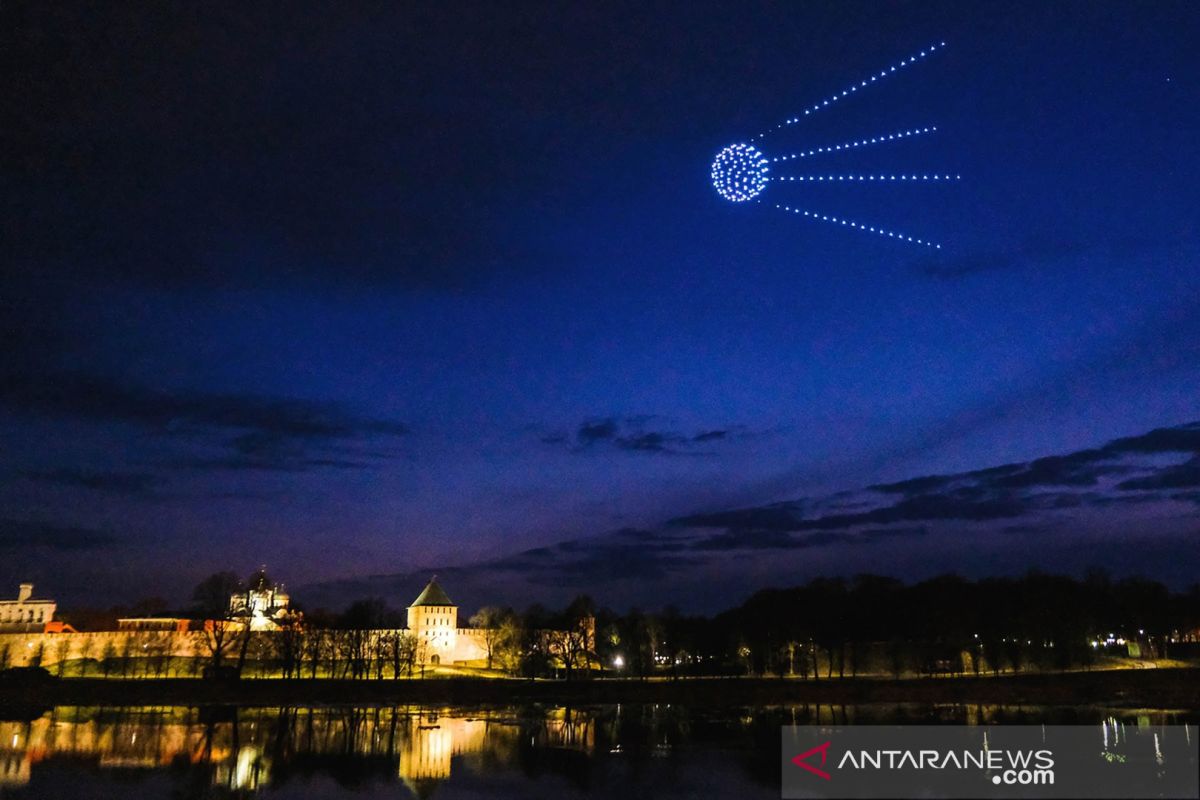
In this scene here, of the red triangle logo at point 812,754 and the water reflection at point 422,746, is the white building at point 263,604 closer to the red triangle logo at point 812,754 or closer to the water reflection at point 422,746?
the water reflection at point 422,746

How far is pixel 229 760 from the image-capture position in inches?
1326

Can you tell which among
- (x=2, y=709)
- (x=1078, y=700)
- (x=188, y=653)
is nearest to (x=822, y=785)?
(x=1078, y=700)

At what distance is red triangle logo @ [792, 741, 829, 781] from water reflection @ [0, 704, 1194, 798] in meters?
1.13

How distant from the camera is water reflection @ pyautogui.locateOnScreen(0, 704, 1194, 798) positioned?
28900mm

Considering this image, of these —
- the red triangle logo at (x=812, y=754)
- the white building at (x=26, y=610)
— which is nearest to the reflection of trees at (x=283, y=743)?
the red triangle logo at (x=812, y=754)

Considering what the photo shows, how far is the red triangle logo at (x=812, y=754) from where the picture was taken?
92.0ft

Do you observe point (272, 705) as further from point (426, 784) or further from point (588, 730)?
point (426, 784)

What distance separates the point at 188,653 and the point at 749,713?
75.4m

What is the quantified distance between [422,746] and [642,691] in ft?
114

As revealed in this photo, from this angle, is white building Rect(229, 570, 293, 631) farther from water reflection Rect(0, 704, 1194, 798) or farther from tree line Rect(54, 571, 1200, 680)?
water reflection Rect(0, 704, 1194, 798)

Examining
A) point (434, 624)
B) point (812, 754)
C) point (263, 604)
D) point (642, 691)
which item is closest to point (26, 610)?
point (263, 604)

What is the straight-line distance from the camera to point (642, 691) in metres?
69.9

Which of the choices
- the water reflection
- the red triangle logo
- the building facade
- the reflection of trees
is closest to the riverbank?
the water reflection

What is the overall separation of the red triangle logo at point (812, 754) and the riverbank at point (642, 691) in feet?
99.4
